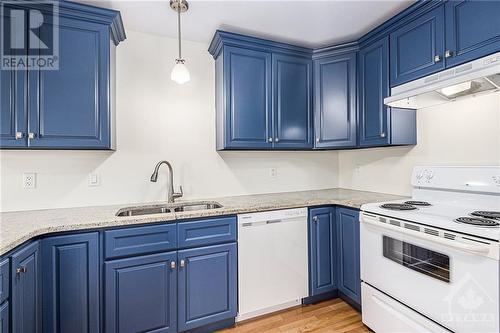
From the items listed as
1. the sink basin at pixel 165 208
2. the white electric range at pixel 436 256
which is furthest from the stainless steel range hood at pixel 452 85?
the sink basin at pixel 165 208

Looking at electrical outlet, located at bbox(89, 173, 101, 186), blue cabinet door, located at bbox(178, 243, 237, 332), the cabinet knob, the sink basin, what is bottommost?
blue cabinet door, located at bbox(178, 243, 237, 332)

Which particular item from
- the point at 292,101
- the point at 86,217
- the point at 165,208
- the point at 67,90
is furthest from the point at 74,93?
the point at 292,101

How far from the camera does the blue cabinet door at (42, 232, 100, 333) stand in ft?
4.73

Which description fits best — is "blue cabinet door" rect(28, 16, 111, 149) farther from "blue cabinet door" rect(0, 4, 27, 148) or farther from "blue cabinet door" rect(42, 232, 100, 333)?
"blue cabinet door" rect(42, 232, 100, 333)

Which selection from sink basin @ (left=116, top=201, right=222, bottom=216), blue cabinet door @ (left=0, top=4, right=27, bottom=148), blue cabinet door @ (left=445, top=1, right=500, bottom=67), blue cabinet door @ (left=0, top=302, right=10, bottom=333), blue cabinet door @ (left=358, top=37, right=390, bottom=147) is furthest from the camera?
blue cabinet door @ (left=358, top=37, right=390, bottom=147)

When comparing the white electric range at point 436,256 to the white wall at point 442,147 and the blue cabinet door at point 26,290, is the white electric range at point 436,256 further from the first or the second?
the blue cabinet door at point 26,290

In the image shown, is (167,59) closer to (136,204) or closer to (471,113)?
(136,204)

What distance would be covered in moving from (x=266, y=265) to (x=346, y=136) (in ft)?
4.50

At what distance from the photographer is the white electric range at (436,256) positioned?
1201 mm

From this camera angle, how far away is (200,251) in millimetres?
1785

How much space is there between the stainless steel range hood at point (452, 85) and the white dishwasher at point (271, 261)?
1122mm

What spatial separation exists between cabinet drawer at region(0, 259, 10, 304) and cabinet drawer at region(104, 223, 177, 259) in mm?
465

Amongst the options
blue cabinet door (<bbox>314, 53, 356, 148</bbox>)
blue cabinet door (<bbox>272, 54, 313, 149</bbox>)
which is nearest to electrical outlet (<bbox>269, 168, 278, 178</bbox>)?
blue cabinet door (<bbox>272, 54, 313, 149</bbox>)
